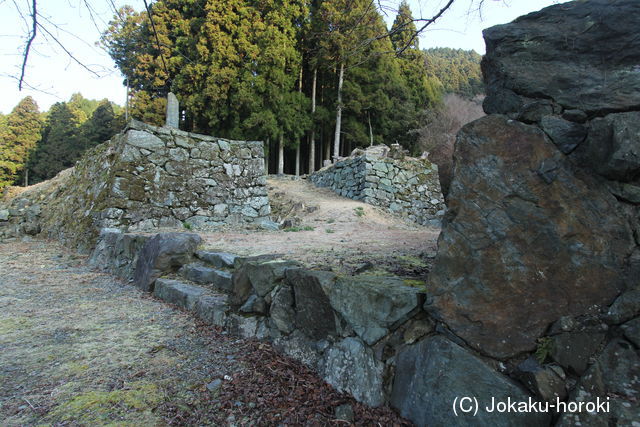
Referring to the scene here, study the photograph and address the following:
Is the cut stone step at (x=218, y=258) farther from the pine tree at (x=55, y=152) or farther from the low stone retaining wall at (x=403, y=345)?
the pine tree at (x=55, y=152)

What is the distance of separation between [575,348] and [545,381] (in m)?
0.17

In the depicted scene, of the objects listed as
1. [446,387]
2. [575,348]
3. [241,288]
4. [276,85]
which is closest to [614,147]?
[575,348]

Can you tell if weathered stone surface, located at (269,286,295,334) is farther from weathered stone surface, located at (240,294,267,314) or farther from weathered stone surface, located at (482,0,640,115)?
weathered stone surface, located at (482,0,640,115)

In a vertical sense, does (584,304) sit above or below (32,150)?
below

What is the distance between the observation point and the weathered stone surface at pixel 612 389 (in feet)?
3.54

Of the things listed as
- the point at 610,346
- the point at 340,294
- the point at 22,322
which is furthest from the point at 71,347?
the point at 610,346

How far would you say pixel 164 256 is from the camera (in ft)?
12.9

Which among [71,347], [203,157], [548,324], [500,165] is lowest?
[71,347]

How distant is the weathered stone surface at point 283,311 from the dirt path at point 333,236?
36 centimetres

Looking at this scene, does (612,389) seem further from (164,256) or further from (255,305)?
(164,256)

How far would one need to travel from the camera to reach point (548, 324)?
4.33 ft

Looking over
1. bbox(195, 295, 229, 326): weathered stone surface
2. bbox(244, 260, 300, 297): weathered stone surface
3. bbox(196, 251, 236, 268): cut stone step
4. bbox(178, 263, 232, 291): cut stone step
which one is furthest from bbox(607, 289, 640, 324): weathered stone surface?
bbox(196, 251, 236, 268): cut stone step

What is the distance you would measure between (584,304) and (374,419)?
1026mm

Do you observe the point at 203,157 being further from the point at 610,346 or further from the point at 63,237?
the point at 610,346
